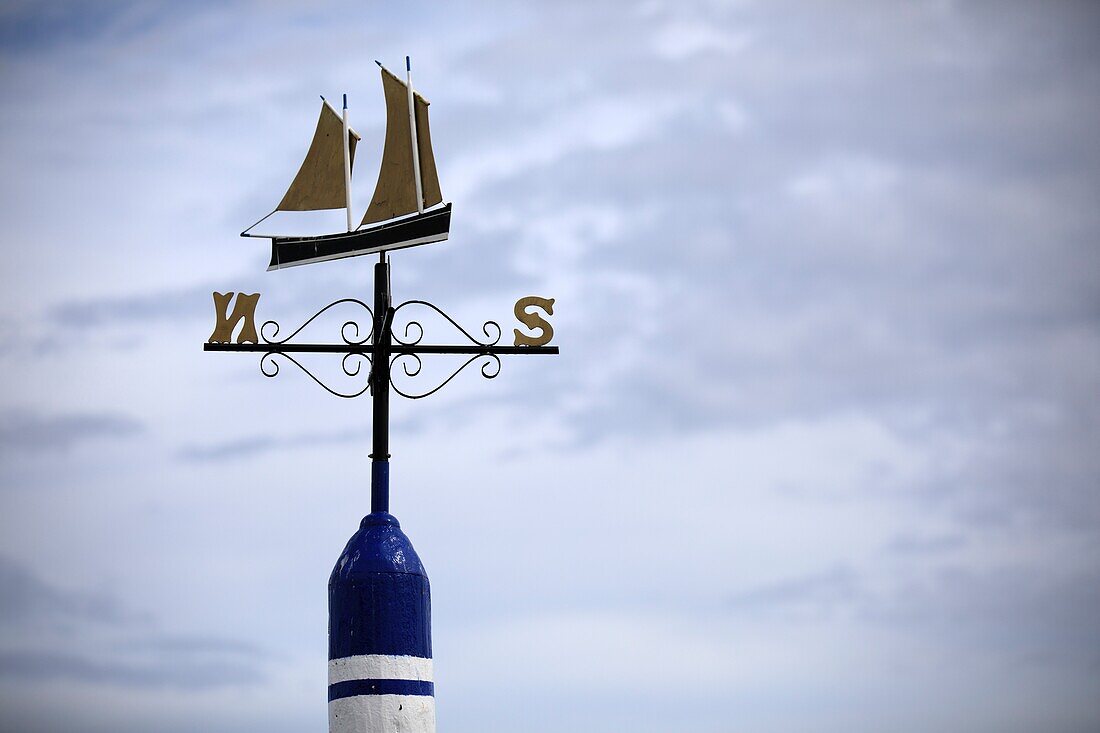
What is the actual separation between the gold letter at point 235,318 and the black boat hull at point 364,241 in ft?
1.70

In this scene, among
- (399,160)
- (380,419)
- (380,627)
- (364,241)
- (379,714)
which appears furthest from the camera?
(399,160)

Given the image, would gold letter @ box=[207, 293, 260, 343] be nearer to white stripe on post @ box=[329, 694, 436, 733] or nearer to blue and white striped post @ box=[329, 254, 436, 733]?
blue and white striped post @ box=[329, 254, 436, 733]

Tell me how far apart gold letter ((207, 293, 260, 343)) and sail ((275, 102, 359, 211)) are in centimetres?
115

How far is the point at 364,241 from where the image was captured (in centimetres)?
1041

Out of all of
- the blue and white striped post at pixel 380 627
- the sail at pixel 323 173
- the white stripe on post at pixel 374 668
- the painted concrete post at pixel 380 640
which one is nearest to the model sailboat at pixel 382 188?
the sail at pixel 323 173

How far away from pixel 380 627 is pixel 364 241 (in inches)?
124

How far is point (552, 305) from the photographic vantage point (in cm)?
1051

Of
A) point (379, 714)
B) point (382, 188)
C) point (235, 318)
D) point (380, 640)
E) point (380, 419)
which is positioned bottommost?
point (379, 714)

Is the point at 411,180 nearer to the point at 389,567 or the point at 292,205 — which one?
the point at 292,205

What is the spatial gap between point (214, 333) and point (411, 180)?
2.05m

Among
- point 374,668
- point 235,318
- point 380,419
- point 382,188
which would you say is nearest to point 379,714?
point 374,668

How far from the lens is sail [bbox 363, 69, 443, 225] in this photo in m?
10.5

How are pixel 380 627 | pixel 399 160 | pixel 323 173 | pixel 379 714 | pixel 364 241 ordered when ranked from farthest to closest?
pixel 323 173 → pixel 399 160 → pixel 364 241 → pixel 380 627 → pixel 379 714

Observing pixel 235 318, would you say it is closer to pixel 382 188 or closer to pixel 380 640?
pixel 382 188
